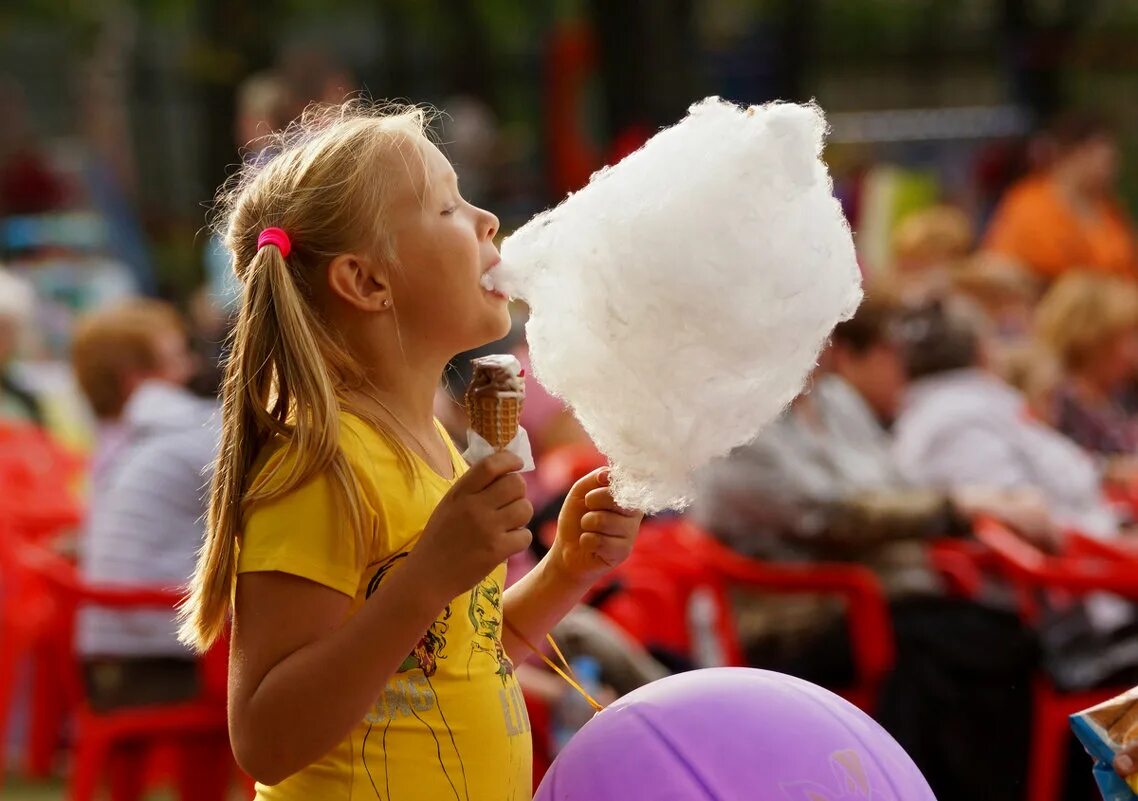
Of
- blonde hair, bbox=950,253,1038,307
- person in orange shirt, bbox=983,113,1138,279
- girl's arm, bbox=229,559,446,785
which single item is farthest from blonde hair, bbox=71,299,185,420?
person in orange shirt, bbox=983,113,1138,279

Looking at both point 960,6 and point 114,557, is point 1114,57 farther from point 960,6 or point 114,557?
point 114,557

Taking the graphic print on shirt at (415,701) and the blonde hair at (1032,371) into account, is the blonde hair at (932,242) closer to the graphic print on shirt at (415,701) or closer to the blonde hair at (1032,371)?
the blonde hair at (1032,371)

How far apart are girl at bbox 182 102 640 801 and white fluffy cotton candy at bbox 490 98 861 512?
17cm

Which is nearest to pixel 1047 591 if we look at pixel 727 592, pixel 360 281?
pixel 727 592

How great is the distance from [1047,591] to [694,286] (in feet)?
10.9

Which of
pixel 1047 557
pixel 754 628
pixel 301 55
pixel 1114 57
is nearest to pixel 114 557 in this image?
pixel 754 628

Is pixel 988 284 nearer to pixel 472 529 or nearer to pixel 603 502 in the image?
pixel 603 502

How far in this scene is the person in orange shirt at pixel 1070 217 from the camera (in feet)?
31.3

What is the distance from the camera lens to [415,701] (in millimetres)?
2115

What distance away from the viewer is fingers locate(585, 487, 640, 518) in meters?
2.34

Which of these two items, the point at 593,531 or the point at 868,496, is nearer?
the point at 593,531

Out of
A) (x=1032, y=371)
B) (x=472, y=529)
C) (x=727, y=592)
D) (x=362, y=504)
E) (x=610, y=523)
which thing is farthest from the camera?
(x=1032, y=371)

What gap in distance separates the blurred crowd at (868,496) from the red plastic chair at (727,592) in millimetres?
46

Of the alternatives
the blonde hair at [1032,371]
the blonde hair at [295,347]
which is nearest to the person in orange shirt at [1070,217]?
the blonde hair at [1032,371]
